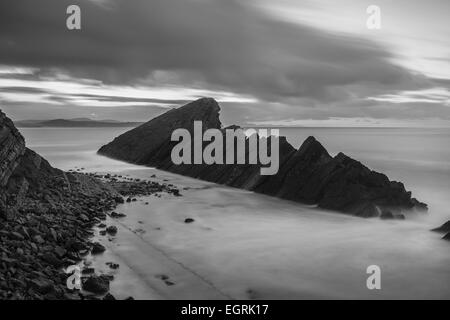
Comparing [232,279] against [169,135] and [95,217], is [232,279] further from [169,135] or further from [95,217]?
[169,135]

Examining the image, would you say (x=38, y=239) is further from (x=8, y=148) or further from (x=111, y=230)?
(x=8, y=148)

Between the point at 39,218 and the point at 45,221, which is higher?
the point at 39,218

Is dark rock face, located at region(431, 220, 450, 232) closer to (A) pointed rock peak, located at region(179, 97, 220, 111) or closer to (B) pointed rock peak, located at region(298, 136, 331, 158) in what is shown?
(B) pointed rock peak, located at region(298, 136, 331, 158)

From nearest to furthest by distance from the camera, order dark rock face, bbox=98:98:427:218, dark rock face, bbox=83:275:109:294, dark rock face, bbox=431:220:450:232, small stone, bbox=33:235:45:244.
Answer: dark rock face, bbox=83:275:109:294, small stone, bbox=33:235:45:244, dark rock face, bbox=431:220:450:232, dark rock face, bbox=98:98:427:218

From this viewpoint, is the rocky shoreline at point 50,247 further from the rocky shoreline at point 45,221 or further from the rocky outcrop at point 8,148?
the rocky outcrop at point 8,148

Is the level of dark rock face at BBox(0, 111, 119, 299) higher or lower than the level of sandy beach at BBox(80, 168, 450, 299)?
higher

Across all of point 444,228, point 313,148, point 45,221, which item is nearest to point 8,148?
point 45,221

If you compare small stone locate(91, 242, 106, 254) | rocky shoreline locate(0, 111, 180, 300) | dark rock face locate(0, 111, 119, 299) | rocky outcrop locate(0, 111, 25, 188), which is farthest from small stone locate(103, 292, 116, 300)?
rocky outcrop locate(0, 111, 25, 188)

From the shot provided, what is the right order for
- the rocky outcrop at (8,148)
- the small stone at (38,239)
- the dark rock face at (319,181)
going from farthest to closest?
the dark rock face at (319,181)
the rocky outcrop at (8,148)
the small stone at (38,239)

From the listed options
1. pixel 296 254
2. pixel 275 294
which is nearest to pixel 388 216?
pixel 296 254

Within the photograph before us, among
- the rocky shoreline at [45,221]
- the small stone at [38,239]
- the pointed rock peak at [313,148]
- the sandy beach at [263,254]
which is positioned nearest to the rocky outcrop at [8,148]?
the rocky shoreline at [45,221]

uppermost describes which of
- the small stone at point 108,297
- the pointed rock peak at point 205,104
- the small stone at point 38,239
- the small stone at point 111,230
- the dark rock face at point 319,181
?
the pointed rock peak at point 205,104

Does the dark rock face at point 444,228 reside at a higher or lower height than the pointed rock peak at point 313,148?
lower
